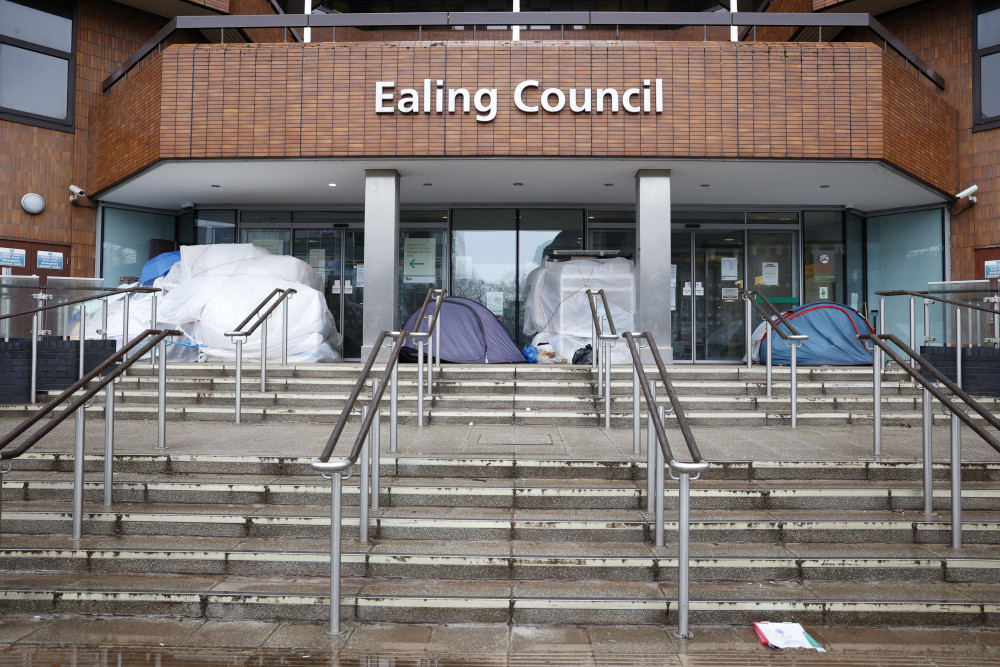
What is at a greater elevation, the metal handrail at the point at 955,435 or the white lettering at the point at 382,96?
the white lettering at the point at 382,96

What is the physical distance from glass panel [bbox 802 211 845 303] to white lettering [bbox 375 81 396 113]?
8282 millimetres

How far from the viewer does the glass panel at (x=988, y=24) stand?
10859mm

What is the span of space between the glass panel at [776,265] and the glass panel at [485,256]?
4540 mm

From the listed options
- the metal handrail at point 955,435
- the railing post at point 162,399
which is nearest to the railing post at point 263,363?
the railing post at point 162,399

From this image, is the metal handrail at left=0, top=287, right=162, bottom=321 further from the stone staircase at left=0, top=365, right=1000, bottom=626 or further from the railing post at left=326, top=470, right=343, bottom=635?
the railing post at left=326, top=470, right=343, bottom=635

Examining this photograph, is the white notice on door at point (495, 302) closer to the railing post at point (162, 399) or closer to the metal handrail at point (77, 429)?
the railing post at point (162, 399)

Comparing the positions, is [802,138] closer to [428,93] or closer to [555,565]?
[428,93]

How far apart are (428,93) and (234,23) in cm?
286

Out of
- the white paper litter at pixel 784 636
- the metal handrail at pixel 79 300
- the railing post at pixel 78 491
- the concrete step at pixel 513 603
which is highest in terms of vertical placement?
the metal handrail at pixel 79 300

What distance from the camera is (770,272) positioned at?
1323 cm

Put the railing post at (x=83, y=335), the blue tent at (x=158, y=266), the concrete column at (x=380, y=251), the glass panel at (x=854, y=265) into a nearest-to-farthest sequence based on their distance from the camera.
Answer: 1. the railing post at (x=83, y=335)
2. the concrete column at (x=380, y=251)
3. the blue tent at (x=158, y=266)
4. the glass panel at (x=854, y=265)

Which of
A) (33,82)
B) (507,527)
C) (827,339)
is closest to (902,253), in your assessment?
(827,339)

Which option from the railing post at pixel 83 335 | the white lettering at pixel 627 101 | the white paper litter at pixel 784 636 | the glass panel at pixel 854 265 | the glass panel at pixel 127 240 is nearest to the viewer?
the white paper litter at pixel 784 636

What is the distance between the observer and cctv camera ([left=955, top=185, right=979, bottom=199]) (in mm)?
11023
